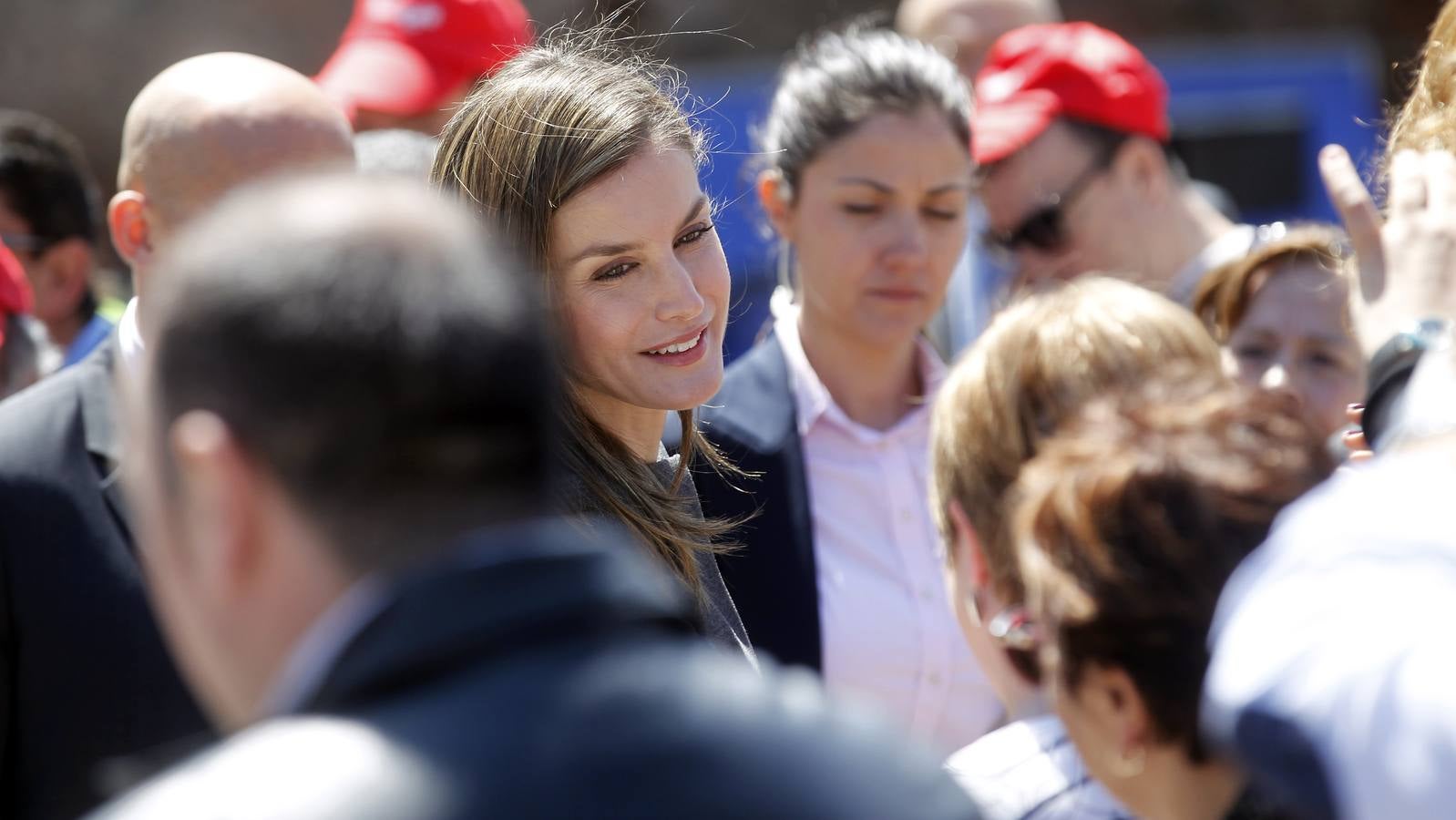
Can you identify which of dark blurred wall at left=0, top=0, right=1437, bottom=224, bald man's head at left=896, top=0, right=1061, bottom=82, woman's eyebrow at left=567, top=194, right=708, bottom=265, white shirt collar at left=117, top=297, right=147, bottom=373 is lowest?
white shirt collar at left=117, top=297, right=147, bottom=373

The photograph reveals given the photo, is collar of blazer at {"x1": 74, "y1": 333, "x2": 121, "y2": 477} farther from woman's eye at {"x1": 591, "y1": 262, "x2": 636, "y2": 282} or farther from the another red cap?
the another red cap

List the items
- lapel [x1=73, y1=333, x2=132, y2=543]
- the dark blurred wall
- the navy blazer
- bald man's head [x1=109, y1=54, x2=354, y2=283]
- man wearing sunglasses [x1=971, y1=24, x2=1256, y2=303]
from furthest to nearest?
the dark blurred wall < man wearing sunglasses [x1=971, y1=24, x2=1256, y2=303] < the navy blazer < bald man's head [x1=109, y1=54, x2=354, y2=283] < lapel [x1=73, y1=333, x2=132, y2=543]

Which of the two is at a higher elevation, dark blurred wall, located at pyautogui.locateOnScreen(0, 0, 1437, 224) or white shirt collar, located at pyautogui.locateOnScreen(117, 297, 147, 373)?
dark blurred wall, located at pyautogui.locateOnScreen(0, 0, 1437, 224)

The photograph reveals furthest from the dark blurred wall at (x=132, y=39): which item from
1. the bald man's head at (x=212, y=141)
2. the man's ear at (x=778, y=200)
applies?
the bald man's head at (x=212, y=141)

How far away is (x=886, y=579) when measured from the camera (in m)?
2.80

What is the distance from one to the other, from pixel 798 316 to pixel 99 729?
1.60 metres

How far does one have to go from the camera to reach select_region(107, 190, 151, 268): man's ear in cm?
238

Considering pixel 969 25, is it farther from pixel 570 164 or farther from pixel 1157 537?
pixel 1157 537

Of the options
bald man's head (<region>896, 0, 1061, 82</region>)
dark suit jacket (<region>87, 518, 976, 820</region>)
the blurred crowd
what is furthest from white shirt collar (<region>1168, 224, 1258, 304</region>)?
dark suit jacket (<region>87, 518, 976, 820</region>)

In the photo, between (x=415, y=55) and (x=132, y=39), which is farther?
(x=132, y=39)

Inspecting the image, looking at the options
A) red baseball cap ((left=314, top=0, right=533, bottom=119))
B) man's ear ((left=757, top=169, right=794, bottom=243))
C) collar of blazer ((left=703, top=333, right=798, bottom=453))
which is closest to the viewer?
collar of blazer ((left=703, top=333, right=798, bottom=453))

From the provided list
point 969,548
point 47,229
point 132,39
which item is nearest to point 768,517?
point 969,548

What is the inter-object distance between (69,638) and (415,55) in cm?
217

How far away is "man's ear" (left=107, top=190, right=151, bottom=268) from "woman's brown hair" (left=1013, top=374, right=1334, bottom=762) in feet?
4.93
